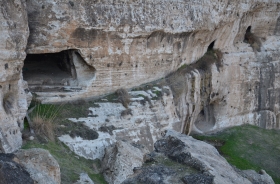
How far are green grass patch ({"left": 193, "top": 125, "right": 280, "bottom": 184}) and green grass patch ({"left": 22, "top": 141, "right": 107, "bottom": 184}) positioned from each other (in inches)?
206

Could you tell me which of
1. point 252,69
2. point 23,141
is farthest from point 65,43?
point 252,69

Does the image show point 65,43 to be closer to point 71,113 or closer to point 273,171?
point 71,113

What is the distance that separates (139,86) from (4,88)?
164 inches

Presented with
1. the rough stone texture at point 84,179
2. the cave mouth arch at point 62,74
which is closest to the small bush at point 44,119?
the cave mouth arch at point 62,74

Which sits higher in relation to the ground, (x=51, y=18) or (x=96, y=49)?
(x=51, y=18)

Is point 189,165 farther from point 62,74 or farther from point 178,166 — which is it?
point 62,74

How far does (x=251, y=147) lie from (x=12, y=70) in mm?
8256

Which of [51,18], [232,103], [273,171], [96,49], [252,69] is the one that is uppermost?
[51,18]

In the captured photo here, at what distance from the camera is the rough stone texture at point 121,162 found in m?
8.07

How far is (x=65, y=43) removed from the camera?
31.9 ft

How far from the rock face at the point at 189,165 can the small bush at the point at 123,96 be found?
3086 mm

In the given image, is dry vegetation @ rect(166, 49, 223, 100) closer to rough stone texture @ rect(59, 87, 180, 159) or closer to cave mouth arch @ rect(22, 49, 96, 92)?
rough stone texture @ rect(59, 87, 180, 159)

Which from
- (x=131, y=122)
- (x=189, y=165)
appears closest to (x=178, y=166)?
(x=189, y=165)

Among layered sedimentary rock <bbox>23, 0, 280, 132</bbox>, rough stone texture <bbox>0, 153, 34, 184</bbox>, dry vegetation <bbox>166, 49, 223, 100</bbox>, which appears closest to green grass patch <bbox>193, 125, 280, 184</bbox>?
layered sedimentary rock <bbox>23, 0, 280, 132</bbox>
